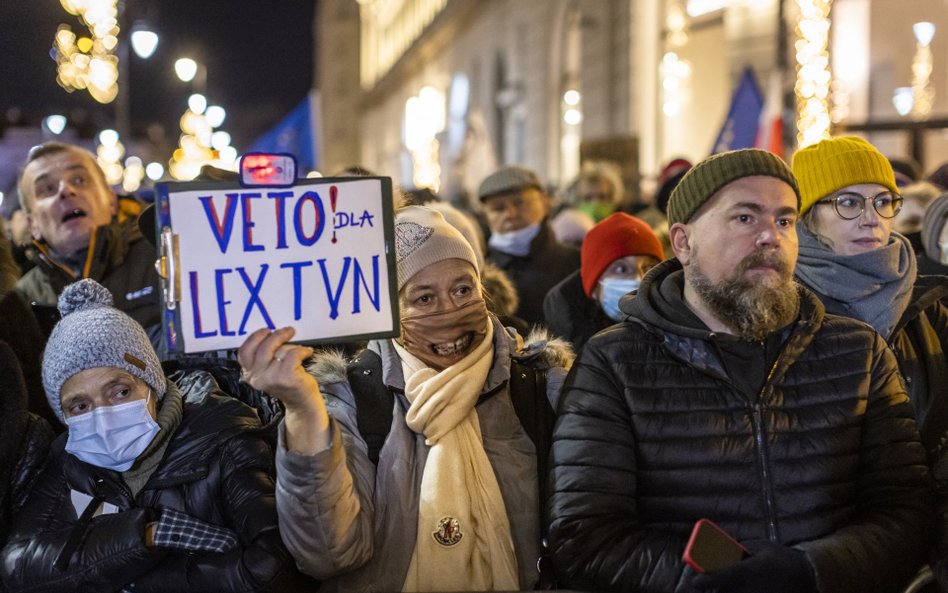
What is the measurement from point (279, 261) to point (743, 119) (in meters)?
7.45

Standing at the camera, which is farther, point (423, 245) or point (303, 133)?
point (303, 133)

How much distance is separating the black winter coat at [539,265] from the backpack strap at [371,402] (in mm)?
3372

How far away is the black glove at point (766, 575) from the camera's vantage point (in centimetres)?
284

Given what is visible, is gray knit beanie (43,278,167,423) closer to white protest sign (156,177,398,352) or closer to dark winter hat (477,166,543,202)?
white protest sign (156,177,398,352)

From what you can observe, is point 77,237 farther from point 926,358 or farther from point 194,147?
point 194,147

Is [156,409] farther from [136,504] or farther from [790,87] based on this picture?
[790,87]

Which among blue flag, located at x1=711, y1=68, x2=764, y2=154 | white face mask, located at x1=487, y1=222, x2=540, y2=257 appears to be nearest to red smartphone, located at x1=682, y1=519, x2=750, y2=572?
white face mask, located at x1=487, y1=222, x2=540, y2=257

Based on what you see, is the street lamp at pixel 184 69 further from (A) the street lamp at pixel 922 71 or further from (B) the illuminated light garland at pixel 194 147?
(A) the street lamp at pixel 922 71

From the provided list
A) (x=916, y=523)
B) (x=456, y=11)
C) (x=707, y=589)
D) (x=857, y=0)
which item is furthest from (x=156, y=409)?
(x=456, y=11)

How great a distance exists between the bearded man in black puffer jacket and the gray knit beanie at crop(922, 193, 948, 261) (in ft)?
5.73

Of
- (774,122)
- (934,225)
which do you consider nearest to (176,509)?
(934,225)

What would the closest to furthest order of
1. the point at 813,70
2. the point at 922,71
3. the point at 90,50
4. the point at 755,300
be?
the point at 755,300 → the point at 813,70 → the point at 90,50 → the point at 922,71

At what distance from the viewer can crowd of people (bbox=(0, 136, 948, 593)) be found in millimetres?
3055

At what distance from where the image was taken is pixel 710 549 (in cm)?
282
